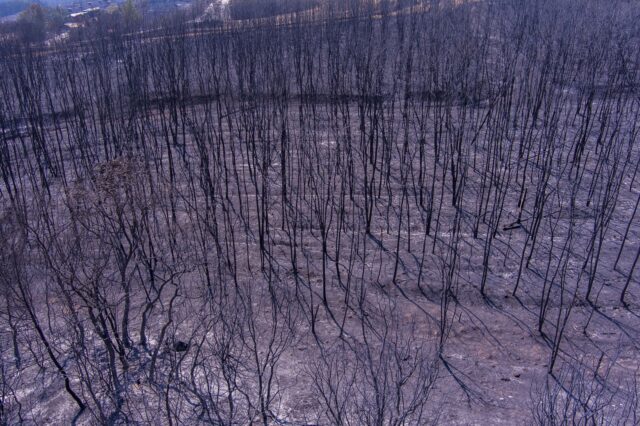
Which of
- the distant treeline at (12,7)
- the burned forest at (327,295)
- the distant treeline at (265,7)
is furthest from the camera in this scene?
the distant treeline at (12,7)

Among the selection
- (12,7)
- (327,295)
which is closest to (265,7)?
(327,295)

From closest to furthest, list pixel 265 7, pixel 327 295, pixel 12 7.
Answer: pixel 327 295, pixel 265 7, pixel 12 7

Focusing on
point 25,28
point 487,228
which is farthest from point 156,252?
point 25,28

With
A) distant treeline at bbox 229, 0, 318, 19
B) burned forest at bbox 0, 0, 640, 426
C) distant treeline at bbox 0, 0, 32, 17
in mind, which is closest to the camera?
burned forest at bbox 0, 0, 640, 426

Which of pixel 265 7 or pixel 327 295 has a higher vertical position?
pixel 265 7

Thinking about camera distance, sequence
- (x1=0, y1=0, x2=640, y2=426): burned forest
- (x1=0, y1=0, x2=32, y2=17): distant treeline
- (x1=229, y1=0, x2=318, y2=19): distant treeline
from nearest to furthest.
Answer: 1. (x1=0, y1=0, x2=640, y2=426): burned forest
2. (x1=229, y1=0, x2=318, y2=19): distant treeline
3. (x1=0, y1=0, x2=32, y2=17): distant treeline

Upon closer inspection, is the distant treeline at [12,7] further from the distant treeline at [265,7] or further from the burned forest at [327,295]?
the burned forest at [327,295]

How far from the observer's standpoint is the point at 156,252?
496 inches

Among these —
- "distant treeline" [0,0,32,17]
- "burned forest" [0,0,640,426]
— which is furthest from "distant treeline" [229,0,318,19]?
"distant treeline" [0,0,32,17]

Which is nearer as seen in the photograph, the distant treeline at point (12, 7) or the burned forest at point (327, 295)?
the burned forest at point (327, 295)

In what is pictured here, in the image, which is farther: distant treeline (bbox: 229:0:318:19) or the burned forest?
distant treeline (bbox: 229:0:318:19)

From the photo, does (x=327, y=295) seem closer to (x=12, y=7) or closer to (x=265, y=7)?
(x=265, y=7)

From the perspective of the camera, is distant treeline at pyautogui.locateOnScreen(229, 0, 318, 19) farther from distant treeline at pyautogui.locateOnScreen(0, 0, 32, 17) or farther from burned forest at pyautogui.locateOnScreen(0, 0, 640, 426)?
distant treeline at pyautogui.locateOnScreen(0, 0, 32, 17)

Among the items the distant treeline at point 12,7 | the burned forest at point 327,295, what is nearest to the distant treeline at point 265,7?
the burned forest at point 327,295
